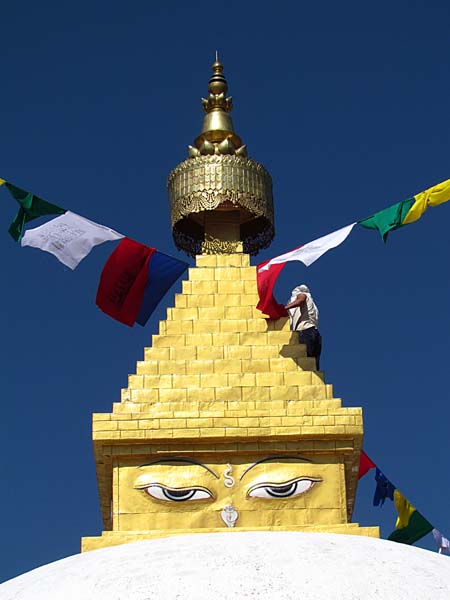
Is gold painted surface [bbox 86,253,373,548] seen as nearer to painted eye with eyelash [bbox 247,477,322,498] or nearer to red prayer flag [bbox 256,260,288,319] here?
painted eye with eyelash [bbox 247,477,322,498]

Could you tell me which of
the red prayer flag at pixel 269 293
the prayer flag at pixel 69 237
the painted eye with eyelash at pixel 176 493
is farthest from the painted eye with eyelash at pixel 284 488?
the prayer flag at pixel 69 237

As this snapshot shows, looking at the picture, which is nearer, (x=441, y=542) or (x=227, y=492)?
(x=227, y=492)

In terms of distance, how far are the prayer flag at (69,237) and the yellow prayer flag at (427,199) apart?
401cm

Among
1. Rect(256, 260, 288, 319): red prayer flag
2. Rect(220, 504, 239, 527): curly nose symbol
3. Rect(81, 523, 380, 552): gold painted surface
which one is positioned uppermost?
Rect(256, 260, 288, 319): red prayer flag

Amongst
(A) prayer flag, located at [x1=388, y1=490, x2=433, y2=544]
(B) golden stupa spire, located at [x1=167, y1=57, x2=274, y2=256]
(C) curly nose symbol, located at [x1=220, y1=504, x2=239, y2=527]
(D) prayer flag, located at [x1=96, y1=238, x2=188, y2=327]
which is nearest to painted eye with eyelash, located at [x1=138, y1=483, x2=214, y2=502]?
(C) curly nose symbol, located at [x1=220, y1=504, x2=239, y2=527]

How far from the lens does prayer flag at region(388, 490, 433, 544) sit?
1927 cm

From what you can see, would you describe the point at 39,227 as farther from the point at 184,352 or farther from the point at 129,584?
the point at 129,584

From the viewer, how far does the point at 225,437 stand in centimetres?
1525

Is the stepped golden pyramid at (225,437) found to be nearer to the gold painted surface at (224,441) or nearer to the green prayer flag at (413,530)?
the gold painted surface at (224,441)

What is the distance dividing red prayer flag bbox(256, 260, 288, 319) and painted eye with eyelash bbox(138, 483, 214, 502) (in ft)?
9.23

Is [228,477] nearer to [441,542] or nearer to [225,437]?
[225,437]

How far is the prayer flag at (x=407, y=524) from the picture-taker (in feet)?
63.2

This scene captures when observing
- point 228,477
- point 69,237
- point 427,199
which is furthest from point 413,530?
point 69,237

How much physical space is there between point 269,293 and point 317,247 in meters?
0.92
